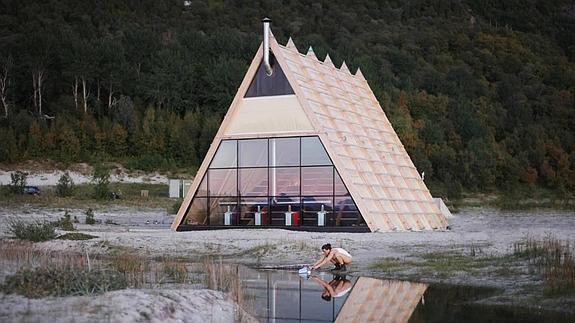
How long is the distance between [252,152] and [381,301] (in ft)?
47.9

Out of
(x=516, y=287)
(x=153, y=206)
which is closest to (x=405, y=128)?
(x=153, y=206)

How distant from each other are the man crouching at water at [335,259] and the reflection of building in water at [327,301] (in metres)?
0.67

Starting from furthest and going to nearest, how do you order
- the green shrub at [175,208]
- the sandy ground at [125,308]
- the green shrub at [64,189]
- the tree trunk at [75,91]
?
the tree trunk at [75,91]
the green shrub at [64,189]
the green shrub at [175,208]
the sandy ground at [125,308]

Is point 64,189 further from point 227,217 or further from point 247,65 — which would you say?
point 247,65

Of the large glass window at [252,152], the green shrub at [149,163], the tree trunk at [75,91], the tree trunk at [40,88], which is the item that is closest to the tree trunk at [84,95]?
the tree trunk at [75,91]

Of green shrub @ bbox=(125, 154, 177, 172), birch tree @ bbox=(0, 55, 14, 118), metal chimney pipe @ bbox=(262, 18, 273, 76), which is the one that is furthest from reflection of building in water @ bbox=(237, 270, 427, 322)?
birch tree @ bbox=(0, 55, 14, 118)

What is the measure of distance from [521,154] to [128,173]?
3231cm

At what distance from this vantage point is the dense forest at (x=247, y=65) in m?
55.7

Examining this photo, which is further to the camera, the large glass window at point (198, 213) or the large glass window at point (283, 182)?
the large glass window at point (198, 213)

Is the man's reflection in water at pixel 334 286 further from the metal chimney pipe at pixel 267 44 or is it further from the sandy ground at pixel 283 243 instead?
the metal chimney pipe at pixel 267 44

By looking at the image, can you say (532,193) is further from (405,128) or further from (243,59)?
(243,59)

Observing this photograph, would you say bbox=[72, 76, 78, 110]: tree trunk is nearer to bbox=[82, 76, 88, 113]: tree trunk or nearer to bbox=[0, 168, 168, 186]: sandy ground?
bbox=[82, 76, 88, 113]: tree trunk

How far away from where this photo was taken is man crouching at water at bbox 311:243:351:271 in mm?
16734

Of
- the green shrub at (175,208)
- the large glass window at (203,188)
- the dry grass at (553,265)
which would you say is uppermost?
the large glass window at (203,188)
